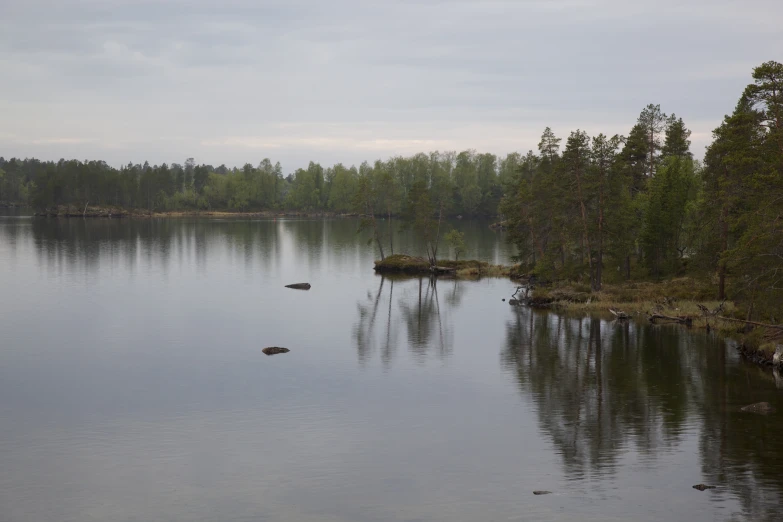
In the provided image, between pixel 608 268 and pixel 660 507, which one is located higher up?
pixel 608 268

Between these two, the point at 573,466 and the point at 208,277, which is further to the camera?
the point at 208,277

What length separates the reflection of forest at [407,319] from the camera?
55062 millimetres

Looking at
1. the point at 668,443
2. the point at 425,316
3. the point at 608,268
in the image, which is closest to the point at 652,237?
the point at 608,268

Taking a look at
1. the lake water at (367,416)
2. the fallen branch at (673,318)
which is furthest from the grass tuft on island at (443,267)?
the fallen branch at (673,318)

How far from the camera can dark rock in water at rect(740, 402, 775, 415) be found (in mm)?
37031

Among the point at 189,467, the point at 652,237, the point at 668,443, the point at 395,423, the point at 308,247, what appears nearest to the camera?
the point at 189,467

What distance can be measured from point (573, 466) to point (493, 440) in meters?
4.40

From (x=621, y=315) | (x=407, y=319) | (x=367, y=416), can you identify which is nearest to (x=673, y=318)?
(x=621, y=315)

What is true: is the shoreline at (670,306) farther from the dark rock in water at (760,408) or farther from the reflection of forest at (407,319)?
the reflection of forest at (407,319)

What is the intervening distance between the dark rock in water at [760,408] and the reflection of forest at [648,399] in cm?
60

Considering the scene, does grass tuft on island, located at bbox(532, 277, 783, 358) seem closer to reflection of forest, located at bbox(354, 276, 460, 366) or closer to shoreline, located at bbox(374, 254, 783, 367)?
shoreline, located at bbox(374, 254, 783, 367)

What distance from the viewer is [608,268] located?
80.1 metres

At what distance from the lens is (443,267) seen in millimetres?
101938

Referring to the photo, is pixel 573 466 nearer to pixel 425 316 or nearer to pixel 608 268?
pixel 425 316
